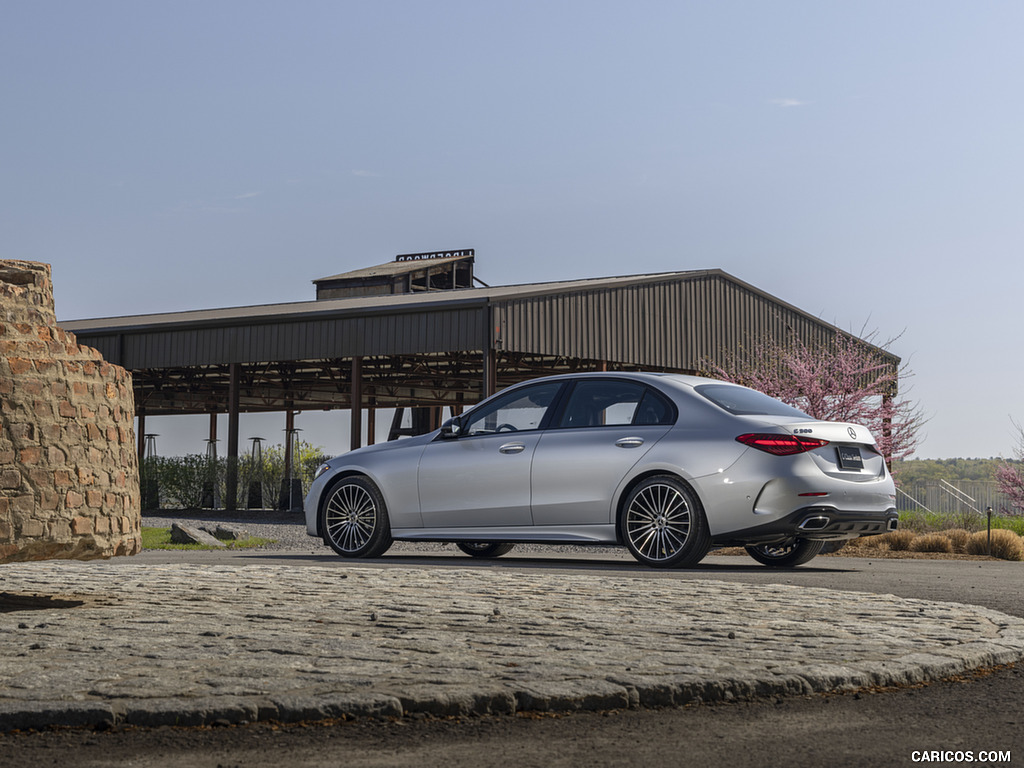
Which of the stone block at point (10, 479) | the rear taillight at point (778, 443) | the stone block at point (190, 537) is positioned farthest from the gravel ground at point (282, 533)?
the stone block at point (10, 479)

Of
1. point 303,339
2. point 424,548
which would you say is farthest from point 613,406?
point 303,339

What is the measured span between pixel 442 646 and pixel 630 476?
516 cm

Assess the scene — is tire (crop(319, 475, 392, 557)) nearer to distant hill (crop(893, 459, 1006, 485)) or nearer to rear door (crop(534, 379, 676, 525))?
rear door (crop(534, 379, 676, 525))

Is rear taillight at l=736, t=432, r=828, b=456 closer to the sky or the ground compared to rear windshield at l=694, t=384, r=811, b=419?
closer to the ground

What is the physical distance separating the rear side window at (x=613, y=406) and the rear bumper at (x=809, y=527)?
1.19 m

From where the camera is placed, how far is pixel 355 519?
11891 millimetres

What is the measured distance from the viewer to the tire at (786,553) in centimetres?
1143

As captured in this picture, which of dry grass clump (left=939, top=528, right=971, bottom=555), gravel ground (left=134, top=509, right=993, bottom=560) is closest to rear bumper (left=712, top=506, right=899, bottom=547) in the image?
gravel ground (left=134, top=509, right=993, bottom=560)

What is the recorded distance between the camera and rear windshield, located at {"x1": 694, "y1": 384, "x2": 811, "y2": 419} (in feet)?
33.7

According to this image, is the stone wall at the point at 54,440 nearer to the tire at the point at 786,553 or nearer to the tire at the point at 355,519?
the tire at the point at 355,519

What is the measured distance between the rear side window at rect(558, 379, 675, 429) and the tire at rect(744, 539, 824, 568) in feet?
6.31

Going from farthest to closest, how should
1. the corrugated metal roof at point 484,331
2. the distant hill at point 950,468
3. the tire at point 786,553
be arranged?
1. the distant hill at point 950,468
2. the corrugated metal roof at point 484,331
3. the tire at point 786,553

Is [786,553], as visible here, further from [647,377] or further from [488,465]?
[488,465]

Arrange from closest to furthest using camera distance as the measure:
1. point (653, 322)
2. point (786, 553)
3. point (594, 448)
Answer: point (594, 448) < point (786, 553) < point (653, 322)
